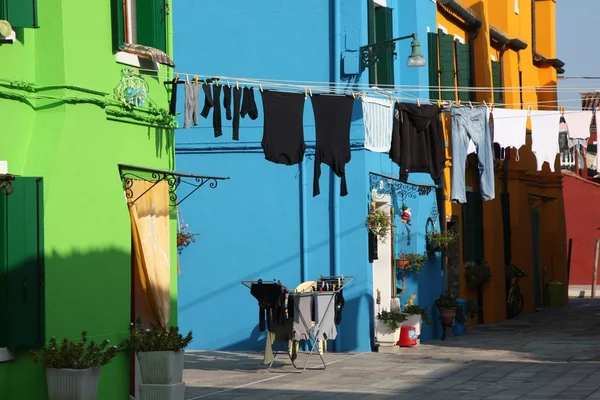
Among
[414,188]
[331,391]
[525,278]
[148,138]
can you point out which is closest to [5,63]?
[148,138]

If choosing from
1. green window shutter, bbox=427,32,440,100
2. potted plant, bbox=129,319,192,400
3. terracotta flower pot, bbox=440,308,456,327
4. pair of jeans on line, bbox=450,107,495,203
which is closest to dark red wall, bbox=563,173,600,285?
green window shutter, bbox=427,32,440,100

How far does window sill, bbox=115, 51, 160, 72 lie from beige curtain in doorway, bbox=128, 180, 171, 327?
131 cm

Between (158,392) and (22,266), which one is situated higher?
(22,266)

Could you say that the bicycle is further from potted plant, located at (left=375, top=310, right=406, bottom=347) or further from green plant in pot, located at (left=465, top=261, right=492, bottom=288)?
potted plant, located at (left=375, top=310, right=406, bottom=347)

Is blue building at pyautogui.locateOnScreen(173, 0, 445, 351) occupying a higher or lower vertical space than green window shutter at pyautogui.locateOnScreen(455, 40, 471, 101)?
lower

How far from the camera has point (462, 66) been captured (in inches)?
998

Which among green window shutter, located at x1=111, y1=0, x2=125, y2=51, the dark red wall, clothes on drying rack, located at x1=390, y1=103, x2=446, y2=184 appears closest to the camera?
green window shutter, located at x1=111, y1=0, x2=125, y2=51

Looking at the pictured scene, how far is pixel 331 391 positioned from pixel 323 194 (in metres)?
5.99

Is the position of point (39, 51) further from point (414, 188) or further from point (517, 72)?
point (517, 72)

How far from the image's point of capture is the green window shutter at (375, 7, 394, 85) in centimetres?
2092

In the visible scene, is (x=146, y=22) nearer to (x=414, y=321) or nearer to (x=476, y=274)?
(x=414, y=321)

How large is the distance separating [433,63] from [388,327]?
659cm

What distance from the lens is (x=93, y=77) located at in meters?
11.8

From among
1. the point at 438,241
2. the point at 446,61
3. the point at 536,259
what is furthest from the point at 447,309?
the point at 536,259
